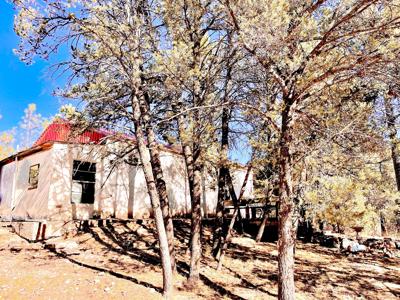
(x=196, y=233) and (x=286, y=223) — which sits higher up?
(x=286, y=223)

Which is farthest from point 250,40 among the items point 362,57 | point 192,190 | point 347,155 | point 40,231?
point 40,231

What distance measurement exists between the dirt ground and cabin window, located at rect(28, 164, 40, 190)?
231 cm

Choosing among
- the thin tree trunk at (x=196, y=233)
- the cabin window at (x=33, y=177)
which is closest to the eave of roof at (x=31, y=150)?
the cabin window at (x=33, y=177)

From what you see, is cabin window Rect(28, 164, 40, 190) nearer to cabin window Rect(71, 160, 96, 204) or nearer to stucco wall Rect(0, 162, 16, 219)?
cabin window Rect(71, 160, 96, 204)

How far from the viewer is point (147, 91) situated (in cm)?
970

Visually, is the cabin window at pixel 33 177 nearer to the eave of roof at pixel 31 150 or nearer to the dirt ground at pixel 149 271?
the eave of roof at pixel 31 150

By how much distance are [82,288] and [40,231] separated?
239 inches

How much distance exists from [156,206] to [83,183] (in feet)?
26.5

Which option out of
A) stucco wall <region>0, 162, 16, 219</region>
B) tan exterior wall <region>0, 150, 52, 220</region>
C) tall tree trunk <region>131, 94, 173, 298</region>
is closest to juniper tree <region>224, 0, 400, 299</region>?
tall tree trunk <region>131, 94, 173, 298</region>

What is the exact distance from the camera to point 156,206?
809cm

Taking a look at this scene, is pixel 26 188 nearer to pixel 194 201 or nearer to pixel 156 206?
pixel 194 201

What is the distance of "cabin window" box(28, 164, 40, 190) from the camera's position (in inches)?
586

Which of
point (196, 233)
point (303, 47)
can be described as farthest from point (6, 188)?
point (303, 47)

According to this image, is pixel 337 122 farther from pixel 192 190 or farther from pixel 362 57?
pixel 192 190
